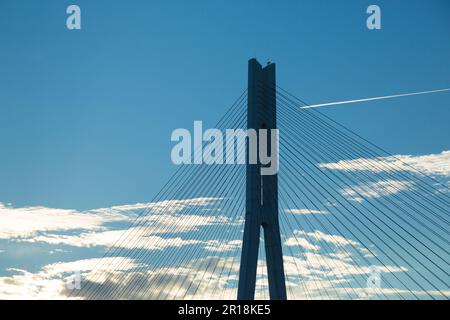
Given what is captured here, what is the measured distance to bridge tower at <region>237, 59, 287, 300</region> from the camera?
2362cm

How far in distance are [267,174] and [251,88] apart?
417 cm

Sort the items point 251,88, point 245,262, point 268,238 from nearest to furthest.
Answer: point 245,262 → point 268,238 → point 251,88

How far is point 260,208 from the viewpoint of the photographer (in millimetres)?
Result: 25188

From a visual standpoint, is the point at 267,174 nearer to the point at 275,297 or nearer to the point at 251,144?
the point at 251,144

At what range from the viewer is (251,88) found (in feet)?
90.2

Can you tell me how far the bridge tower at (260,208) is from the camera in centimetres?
2362
